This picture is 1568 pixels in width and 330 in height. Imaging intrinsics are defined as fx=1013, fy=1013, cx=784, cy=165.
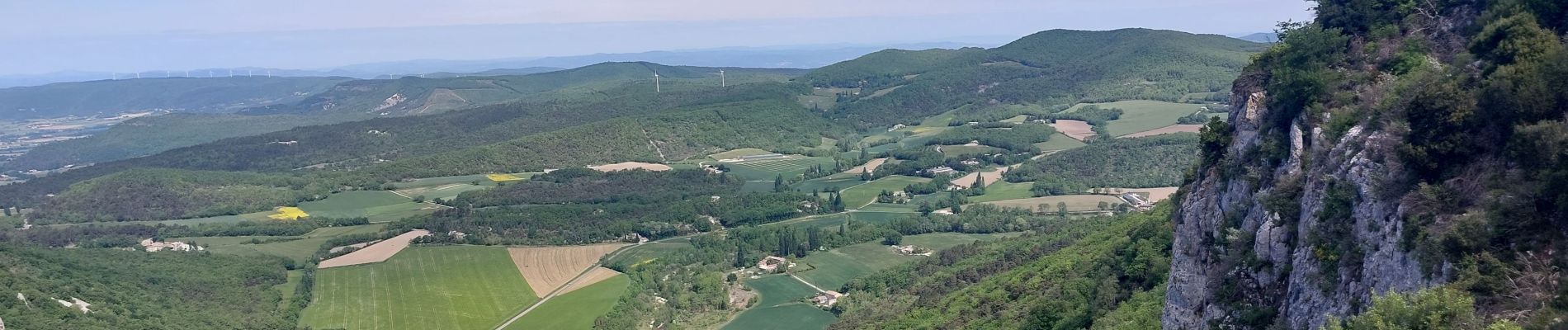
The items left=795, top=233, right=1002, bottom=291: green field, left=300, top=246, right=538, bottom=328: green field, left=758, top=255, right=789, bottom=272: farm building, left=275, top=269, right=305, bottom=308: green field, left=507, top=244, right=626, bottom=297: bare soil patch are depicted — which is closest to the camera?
left=300, top=246, right=538, bottom=328: green field

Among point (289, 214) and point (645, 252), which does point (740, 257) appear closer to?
point (645, 252)

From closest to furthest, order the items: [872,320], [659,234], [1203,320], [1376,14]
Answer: [1203,320], [1376,14], [872,320], [659,234]

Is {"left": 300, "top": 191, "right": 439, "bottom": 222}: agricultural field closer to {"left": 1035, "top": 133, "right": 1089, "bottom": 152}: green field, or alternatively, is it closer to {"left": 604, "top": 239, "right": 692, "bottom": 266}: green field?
{"left": 604, "top": 239, "right": 692, "bottom": 266}: green field

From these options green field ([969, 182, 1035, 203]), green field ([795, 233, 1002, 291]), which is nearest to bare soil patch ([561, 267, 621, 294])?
green field ([795, 233, 1002, 291])

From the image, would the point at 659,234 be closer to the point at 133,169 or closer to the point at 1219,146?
the point at 1219,146

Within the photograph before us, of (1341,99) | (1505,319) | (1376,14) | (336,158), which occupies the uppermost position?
(1376,14)

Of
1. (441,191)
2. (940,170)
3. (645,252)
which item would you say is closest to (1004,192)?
(940,170)

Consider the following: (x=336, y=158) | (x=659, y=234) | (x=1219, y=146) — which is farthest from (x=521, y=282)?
(x=336, y=158)
